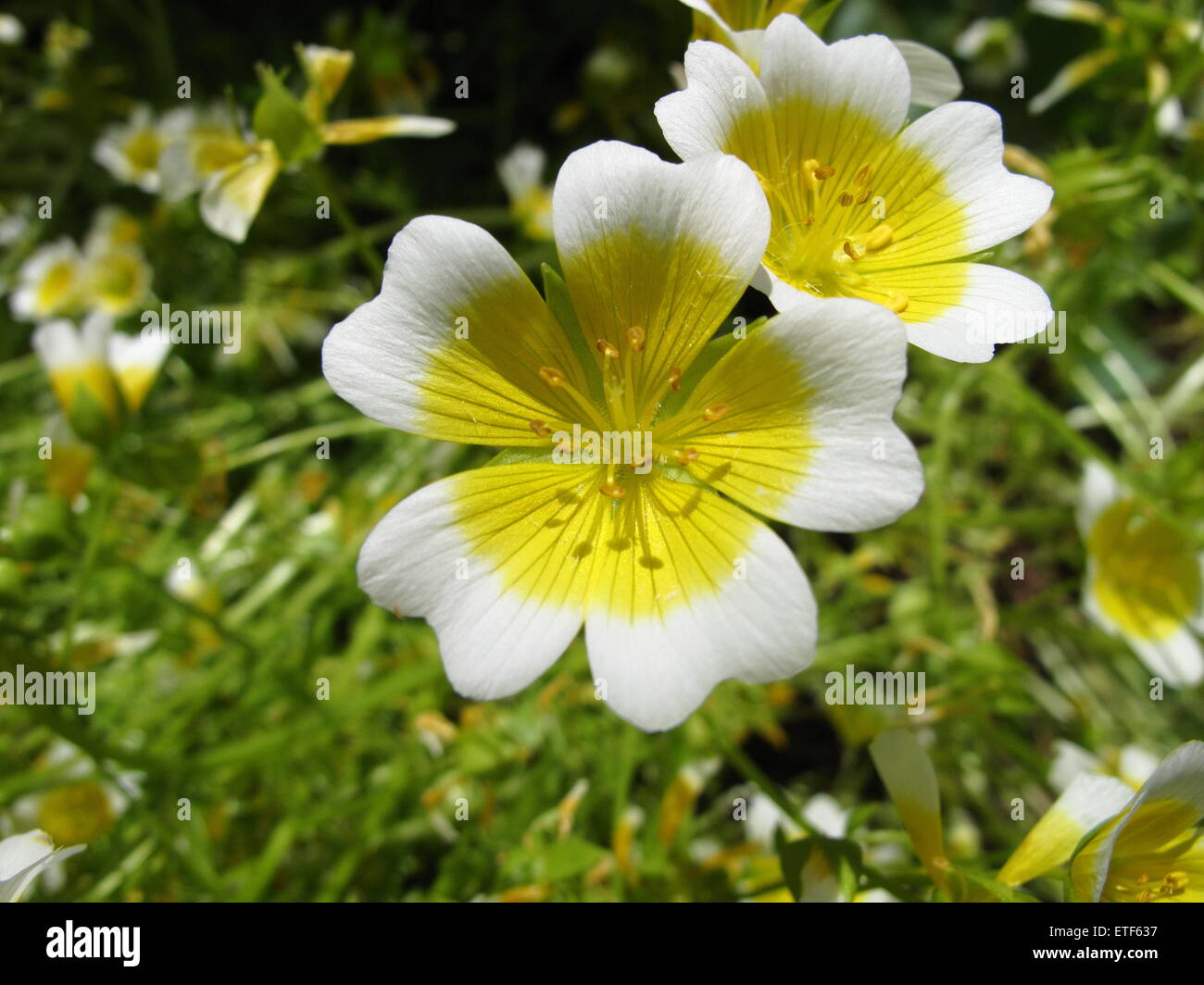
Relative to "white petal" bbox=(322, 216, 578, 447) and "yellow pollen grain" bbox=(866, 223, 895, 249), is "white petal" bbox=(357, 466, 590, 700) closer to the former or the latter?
"white petal" bbox=(322, 216, 578, 447)

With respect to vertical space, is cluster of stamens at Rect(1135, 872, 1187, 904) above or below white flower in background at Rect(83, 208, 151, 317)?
below

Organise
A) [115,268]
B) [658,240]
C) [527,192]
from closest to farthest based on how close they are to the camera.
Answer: [658,240], [527,192], [115,268]

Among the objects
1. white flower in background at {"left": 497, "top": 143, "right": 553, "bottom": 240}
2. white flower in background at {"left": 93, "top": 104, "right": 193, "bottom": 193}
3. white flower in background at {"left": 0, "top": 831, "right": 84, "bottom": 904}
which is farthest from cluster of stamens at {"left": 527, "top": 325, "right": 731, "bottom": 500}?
white flower in background at {"left": 93, "top": 104, "right": 193, "bottom": 193}

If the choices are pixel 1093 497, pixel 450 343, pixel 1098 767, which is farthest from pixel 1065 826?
pixel 450 343

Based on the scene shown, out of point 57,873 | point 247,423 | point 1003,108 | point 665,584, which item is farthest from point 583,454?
point 1003,108

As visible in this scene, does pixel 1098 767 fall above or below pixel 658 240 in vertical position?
below

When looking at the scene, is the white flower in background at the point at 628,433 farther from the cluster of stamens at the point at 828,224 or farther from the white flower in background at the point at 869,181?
the cluster of stamens at the point at 828,224

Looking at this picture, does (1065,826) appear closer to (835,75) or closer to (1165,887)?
(1165,887)
